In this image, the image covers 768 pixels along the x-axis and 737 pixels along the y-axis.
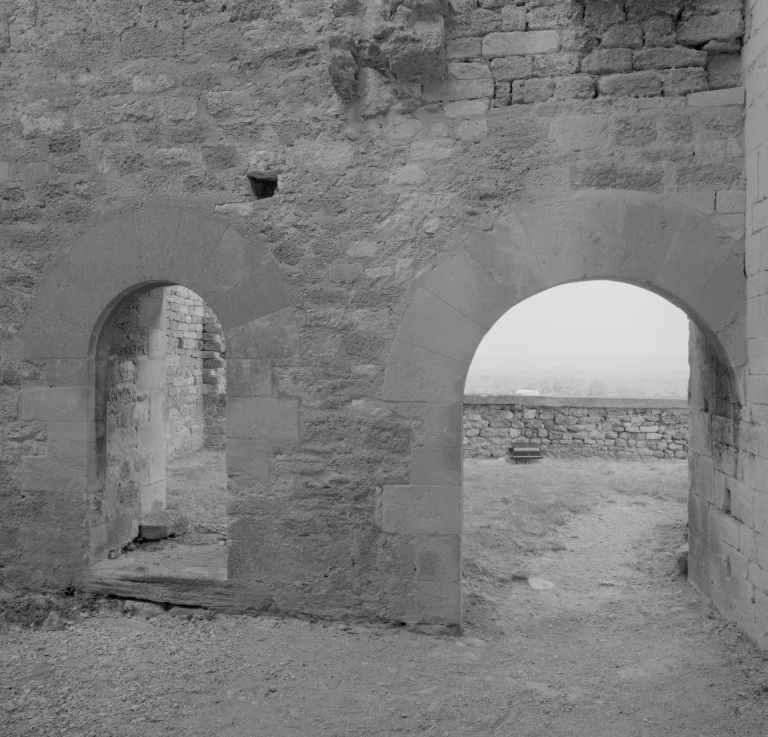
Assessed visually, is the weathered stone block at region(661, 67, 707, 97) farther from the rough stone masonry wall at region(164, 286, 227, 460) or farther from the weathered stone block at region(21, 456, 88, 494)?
the rough stone masonry wall at region(164, 286, 227, 460)

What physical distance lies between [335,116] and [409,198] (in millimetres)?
721

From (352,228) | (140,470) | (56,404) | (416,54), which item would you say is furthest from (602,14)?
(140,470)

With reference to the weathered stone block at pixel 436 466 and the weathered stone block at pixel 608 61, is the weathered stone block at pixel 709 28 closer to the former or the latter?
the weathered stone block at pixel 608 61

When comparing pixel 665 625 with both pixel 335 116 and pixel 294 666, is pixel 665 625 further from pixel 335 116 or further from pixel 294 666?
pixel 335 116

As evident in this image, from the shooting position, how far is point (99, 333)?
14.4ft

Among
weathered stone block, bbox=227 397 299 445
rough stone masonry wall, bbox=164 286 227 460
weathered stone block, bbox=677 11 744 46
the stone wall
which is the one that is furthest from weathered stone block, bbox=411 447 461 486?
rough stone masonry wall, bbox=164 286 227 460

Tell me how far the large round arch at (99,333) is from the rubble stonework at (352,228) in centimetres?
2

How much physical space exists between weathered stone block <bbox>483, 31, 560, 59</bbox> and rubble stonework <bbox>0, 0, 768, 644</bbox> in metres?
0.01

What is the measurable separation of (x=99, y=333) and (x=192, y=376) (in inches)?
272

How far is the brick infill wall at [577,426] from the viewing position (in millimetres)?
11469

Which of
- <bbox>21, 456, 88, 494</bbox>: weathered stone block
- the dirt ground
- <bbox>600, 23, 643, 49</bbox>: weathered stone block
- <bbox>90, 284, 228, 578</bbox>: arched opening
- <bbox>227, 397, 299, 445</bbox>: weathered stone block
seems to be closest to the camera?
the dirt ground

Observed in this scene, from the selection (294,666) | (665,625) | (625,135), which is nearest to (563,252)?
(625,135)

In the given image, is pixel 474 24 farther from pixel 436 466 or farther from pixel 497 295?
pixel 436 466

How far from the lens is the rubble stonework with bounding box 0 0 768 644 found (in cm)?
380
